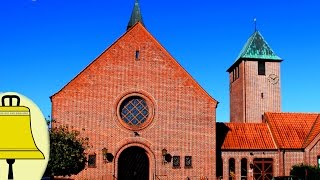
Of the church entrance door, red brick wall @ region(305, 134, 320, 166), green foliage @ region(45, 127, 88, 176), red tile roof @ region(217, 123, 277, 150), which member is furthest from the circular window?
red brick wall @ region(305, 134, 320, 166)

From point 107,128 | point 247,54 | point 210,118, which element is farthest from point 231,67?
point 107,128

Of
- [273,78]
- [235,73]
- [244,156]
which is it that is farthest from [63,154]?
[235,73]

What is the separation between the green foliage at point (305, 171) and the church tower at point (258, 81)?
11715 millimetres

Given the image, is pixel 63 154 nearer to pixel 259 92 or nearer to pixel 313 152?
pixel 313 152

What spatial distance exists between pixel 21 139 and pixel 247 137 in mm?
35813

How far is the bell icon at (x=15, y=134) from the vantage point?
3225 millimetres

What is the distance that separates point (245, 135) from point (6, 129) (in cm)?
3610

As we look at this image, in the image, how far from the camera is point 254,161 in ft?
120

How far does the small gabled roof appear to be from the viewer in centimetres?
4797

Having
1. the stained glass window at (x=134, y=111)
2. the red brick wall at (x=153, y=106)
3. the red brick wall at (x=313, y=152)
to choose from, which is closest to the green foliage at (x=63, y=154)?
the red brick wall at (x=153, y=106)

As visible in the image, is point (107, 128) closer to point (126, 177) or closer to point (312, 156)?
point (126, 177)

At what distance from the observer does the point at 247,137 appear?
3794cm

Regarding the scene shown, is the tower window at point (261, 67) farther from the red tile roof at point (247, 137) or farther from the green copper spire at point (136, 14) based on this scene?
the green copper spire at point (136, 14)

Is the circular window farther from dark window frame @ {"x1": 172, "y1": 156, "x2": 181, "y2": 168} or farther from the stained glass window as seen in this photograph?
dark window frame @ {"x1": 172, "y1": 156, "x2": 181, "y2": 168}
